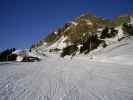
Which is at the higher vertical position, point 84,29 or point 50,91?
point 84,29

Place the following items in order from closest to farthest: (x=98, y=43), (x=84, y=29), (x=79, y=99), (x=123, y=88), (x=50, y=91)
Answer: (x=79, y=99), (x=50, y=91), (x=123, y=88), (x=98, y=43), (x=84, y=29)

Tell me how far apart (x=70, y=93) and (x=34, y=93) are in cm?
162

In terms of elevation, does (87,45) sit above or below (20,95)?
above

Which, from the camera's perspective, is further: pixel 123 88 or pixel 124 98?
pixel 123 88

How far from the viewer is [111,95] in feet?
25.0

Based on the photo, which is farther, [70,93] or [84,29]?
[84,29]

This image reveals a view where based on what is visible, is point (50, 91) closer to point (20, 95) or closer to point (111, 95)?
point (20, 95)

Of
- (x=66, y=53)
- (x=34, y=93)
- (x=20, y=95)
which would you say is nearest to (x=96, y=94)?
(x=34, y=93)

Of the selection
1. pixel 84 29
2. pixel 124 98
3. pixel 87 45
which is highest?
pixel 84 29

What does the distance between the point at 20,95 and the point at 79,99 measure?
8.39 feet

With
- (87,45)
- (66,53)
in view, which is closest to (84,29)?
(66,53)

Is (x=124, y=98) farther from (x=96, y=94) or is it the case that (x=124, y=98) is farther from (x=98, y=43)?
(x=98, y=43)

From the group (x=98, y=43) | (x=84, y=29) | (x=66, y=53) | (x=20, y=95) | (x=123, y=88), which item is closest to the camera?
(x=20, y=95)

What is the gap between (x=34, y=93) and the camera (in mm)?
7844
